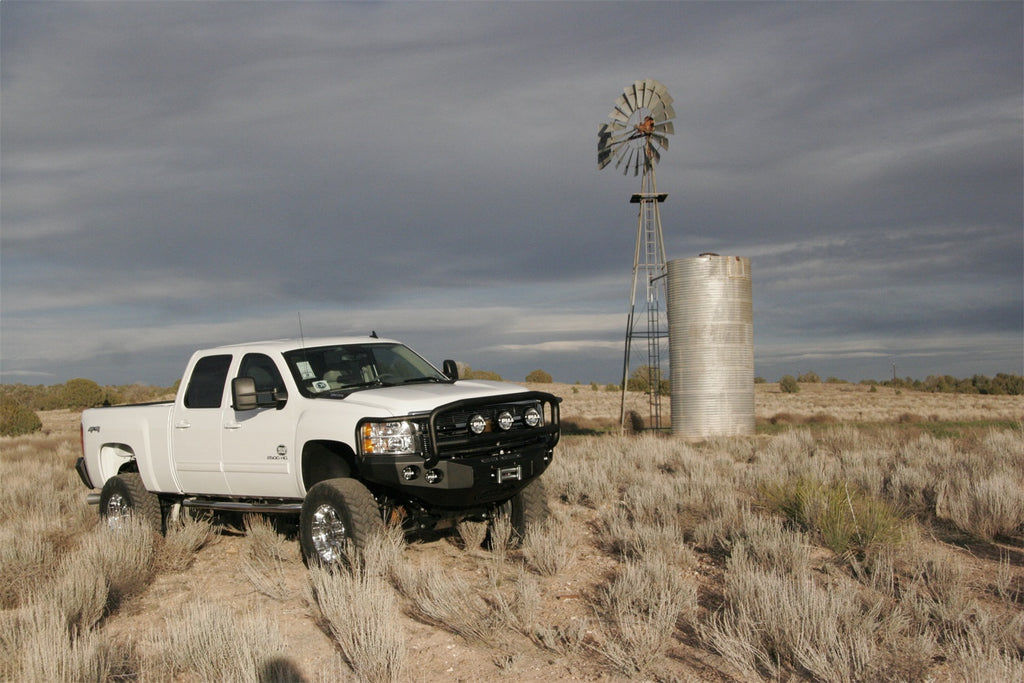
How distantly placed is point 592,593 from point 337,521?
2.46 meters

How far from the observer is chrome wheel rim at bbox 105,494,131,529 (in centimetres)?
1029

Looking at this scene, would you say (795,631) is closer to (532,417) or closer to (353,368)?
(532,417)

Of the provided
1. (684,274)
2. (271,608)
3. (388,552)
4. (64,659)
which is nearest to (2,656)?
(64,659)

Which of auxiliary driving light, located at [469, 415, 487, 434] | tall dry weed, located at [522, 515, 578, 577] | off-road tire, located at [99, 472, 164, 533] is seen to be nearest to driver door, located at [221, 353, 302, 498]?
off-road tire, located at [99, 472, 164, 533]

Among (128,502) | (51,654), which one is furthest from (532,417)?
(128,502)

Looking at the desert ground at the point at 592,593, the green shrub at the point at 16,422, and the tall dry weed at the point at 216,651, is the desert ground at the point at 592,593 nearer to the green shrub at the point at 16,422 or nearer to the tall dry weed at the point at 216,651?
the tall dry weed at the point at 216,651

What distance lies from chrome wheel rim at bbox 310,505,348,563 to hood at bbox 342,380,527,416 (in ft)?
3.57

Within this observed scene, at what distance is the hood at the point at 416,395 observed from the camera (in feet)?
25.5

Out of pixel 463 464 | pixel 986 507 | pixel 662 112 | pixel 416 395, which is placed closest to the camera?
pixel 463 464

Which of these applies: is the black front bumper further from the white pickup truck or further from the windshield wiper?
the windshield wiper

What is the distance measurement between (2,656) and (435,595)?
3092mm

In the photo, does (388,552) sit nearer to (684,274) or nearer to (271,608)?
(271,608)

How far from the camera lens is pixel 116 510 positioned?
1058 centimetres

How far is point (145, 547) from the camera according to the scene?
9.13 meters
